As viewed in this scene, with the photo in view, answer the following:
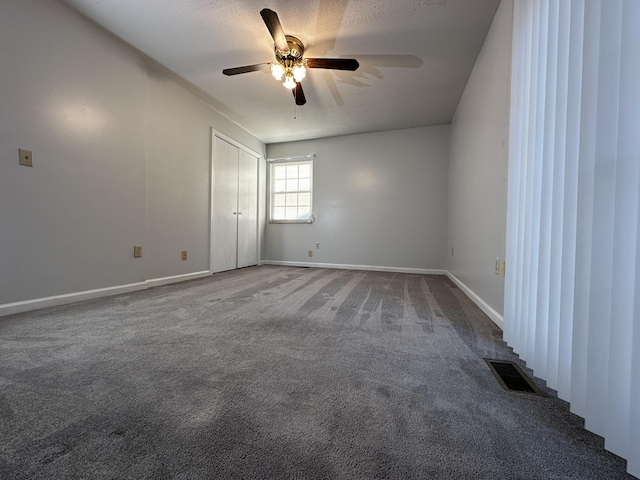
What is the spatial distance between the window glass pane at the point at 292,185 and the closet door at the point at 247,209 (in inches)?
24.1

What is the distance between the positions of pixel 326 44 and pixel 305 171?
8.25 feet

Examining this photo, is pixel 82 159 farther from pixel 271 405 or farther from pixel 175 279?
pixel 271 405

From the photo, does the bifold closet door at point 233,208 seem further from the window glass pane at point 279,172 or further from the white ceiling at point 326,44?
the white ceiling at point 326,44

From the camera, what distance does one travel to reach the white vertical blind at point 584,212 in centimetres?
65

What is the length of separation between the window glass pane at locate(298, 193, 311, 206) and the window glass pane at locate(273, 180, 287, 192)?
389 millimetres

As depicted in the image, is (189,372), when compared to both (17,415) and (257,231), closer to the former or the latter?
(17,415)

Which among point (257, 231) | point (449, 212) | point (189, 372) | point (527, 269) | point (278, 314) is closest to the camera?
point (189, 372)

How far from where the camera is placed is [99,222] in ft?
7.20

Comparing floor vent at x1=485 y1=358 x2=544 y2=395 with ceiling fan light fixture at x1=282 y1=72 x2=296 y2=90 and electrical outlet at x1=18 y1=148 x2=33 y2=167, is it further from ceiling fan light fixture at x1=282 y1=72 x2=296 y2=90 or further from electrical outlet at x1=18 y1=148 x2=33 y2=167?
electrical outlet at x1=18 y1=148 x2=33 y2=167

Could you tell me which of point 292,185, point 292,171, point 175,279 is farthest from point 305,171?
point 175,279

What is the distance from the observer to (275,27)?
5.72ft

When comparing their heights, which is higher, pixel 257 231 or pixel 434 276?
pixel 257 231

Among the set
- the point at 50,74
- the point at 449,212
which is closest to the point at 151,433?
the point at 50,74

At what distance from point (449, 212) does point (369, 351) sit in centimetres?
324
